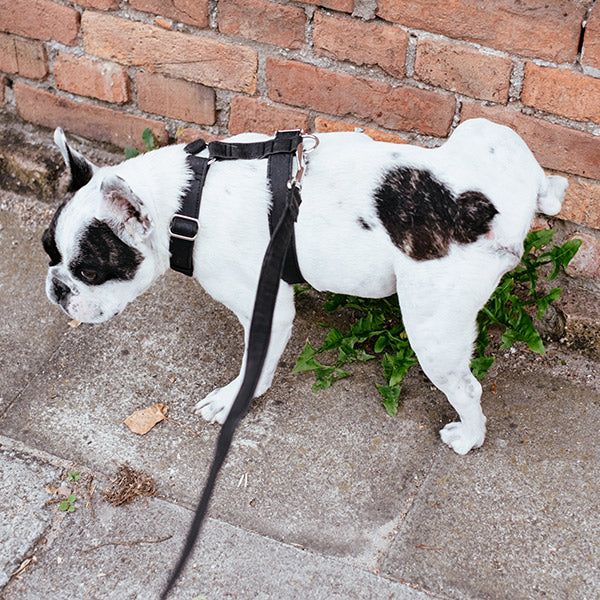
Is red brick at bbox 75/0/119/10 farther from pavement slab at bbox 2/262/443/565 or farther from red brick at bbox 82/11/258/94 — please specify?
pavement slab at bbox 2/262/443/565

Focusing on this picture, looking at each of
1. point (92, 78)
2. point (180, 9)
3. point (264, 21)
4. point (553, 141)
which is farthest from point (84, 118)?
point (553, 141)

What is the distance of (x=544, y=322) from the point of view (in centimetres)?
365

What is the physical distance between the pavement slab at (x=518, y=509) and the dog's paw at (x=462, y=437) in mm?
40

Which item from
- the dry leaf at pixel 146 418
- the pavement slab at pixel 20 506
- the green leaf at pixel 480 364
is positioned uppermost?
the green leaf at pixel 480 364

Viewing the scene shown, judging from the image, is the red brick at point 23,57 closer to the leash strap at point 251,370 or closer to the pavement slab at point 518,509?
the leash strap at point 251,370

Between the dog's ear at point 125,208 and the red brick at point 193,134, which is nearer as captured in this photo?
the dog's ear at point 125,208

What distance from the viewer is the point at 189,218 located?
2879 millimetres

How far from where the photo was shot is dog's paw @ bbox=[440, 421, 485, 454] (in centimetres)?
324

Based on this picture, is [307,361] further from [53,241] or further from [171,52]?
[171,52]

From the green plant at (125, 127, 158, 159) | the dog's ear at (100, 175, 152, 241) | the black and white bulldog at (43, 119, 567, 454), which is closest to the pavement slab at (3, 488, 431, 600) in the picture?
the black and white bulldog at (43, 119, 567, 454)

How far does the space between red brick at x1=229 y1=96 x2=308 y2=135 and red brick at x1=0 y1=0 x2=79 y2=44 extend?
78 cm

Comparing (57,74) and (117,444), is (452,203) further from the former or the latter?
(57,74)

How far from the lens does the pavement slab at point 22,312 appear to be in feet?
11.8

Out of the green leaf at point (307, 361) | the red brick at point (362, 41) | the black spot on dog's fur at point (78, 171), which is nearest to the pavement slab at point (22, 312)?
the black spot on dog's fur at point (78, 171)
